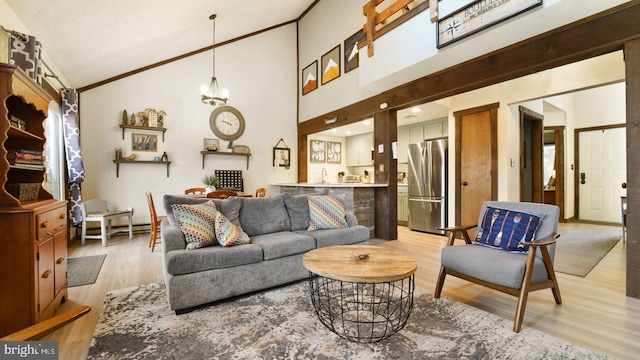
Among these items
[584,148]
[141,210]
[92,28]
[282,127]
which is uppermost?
[92,28]

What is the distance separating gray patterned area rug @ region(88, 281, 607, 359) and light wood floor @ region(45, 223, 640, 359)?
13cm

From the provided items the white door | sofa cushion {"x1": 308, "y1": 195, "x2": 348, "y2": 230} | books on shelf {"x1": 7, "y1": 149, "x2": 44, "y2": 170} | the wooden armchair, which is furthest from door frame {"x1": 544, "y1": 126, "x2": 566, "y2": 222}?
books on shelf {"x1": 7, "y1": 149, "x2": 44, "y2": 170}

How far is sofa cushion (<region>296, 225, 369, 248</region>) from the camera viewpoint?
293cm

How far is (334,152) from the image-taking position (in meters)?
7.92

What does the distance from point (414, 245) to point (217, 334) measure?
3.25 m

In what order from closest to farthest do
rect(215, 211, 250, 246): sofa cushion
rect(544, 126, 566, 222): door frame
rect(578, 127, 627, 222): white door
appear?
rect(215, 211, 250, 246): sofa cushion → rect(578, 127, 627, 222): white door → rect(544, 126, 566, 222): door frame

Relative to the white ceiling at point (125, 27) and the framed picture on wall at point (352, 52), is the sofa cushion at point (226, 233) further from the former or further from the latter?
the framed picture on wall at point (352, 52)

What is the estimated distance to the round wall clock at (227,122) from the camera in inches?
236

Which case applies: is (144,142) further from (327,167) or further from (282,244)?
(327,167)

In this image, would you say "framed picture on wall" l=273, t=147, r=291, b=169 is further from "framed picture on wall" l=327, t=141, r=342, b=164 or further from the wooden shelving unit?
the wooden shelving unit

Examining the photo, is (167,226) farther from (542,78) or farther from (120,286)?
(542,78)

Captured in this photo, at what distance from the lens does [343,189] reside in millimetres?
4723

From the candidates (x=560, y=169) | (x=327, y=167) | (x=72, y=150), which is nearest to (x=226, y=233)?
(x=72, y=150)

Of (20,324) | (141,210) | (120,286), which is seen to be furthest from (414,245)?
(141,210)
